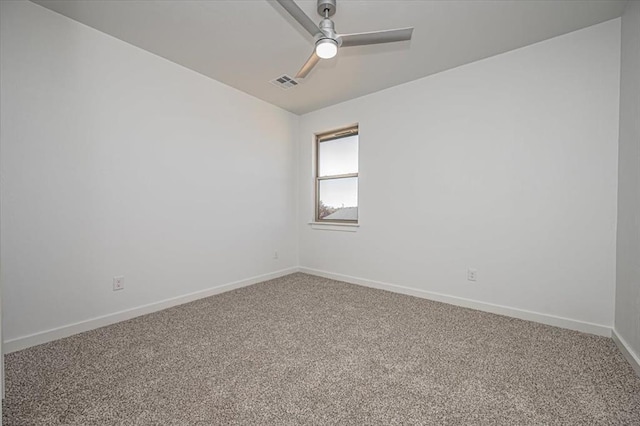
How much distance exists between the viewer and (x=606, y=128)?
2221 mm

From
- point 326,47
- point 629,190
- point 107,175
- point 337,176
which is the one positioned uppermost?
point 326,47

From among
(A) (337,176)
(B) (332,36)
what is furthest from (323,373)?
(A) (337,176)

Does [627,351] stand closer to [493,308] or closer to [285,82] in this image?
[493,308]

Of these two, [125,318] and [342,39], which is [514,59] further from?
[125,318]

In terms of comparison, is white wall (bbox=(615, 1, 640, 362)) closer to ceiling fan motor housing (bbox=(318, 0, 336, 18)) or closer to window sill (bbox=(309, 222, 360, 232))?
ceiling fan motor housing (bbox=(318, 0, 336, 18))

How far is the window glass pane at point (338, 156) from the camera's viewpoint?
3924 mm

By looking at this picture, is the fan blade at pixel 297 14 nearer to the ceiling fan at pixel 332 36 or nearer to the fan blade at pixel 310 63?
the ceiling fan at pixel 332 36

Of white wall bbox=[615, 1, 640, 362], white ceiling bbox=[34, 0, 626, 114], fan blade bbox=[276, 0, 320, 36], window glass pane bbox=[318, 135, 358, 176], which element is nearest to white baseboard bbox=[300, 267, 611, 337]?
white wall bbox=[615, 1, 640, 362]

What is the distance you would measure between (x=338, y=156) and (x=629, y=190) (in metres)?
2.89

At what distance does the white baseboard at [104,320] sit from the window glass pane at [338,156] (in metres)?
1.92

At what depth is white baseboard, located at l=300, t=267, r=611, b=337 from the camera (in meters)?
2.29

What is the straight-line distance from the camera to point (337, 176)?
4055 millimetres

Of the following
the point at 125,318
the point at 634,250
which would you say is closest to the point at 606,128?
the point at 634,250

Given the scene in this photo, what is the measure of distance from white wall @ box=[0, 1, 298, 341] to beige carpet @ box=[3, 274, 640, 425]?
1.41 feet
